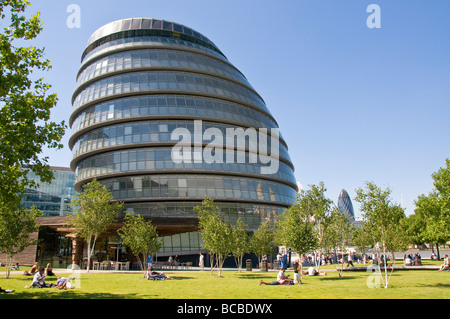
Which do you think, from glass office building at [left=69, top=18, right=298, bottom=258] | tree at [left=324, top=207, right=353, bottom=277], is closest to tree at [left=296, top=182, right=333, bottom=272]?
tree at [left=324, top=207, right=353, bottom=277]

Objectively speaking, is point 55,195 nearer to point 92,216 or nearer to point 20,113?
point 92,216

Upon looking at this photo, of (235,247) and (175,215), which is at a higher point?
(175,215)

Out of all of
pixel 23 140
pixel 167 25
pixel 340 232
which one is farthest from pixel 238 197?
pixel 23 140

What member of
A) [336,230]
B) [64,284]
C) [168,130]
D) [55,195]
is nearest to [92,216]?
[168,130]

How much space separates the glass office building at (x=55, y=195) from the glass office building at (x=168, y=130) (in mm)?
120858

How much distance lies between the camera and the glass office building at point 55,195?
17025 cm

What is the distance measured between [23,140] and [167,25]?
53.5 meters

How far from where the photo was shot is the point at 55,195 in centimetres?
17475

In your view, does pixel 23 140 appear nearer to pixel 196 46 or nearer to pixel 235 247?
pixel 235 247

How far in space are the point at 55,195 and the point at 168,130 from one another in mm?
140579

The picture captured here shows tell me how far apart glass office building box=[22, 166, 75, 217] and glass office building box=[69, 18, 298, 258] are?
121 meters

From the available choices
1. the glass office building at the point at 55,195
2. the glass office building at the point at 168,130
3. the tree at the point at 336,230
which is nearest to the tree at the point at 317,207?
the tree at the point at 336,230

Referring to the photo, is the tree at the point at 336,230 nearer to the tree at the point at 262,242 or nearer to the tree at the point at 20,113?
the tree at the point at 262,242
